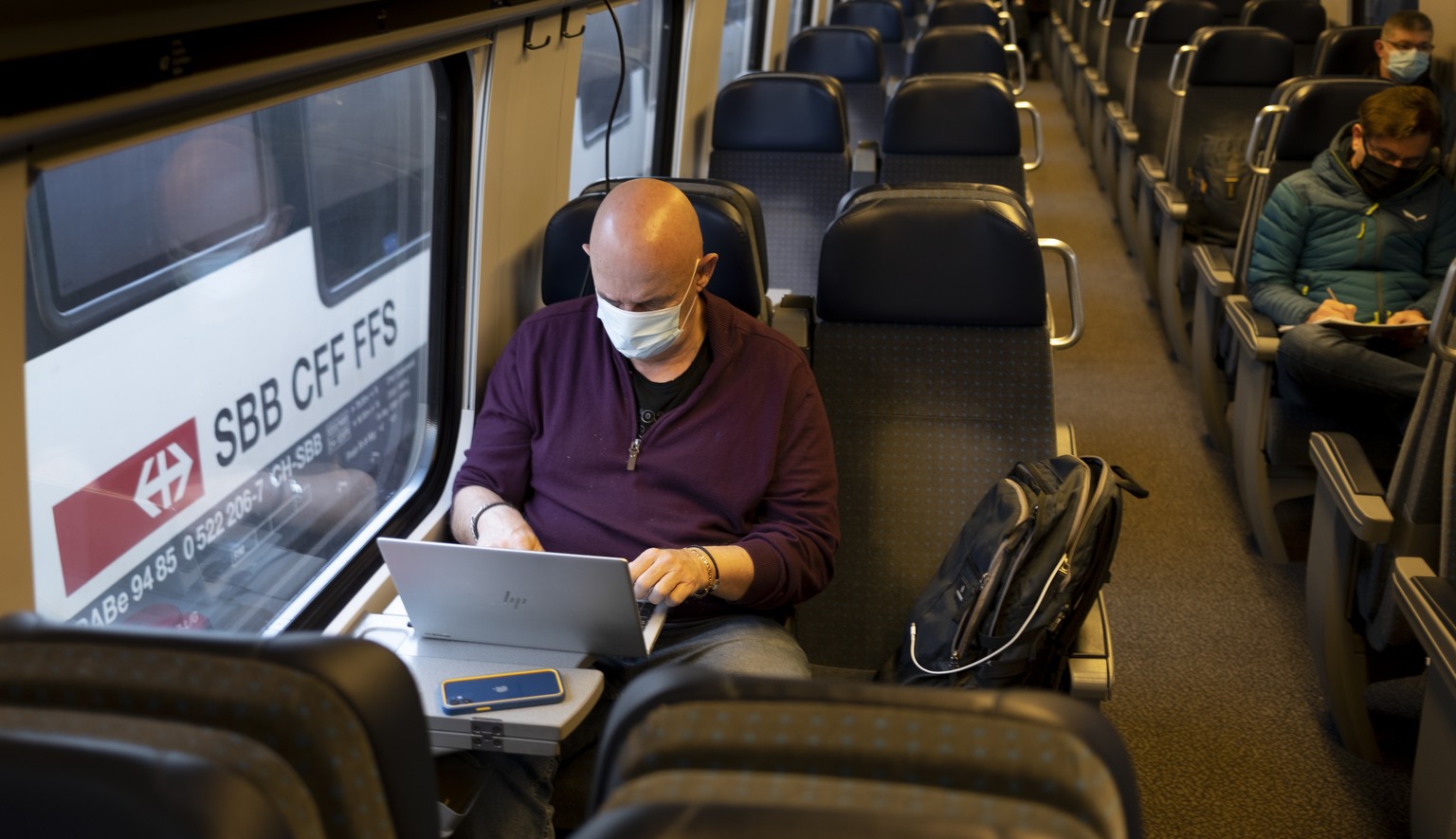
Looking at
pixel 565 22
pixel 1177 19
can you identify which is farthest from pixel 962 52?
pixel 565 22

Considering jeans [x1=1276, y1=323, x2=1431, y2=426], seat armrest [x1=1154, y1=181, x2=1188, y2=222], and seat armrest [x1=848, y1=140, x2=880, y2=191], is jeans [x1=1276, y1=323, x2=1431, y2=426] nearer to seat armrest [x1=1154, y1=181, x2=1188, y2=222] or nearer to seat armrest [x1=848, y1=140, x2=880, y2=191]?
seat armrest [x1=1154, y1=181, x2=1188, y2=222]

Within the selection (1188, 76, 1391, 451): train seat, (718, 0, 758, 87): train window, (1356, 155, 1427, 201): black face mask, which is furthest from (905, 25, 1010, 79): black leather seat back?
(1356, 155, 1427, 201): black face mask

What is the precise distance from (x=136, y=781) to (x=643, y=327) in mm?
1373

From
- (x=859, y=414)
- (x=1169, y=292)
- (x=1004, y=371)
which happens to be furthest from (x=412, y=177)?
(x=1169, y=292)

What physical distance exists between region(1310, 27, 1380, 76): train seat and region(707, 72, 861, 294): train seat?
2321 millimetres

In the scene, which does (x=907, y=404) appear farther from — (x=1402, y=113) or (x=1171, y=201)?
(x=1171, y=201)

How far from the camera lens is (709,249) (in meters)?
2.52

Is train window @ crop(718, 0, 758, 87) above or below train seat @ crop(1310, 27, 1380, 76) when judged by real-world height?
below

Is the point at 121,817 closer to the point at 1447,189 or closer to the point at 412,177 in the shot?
the point at 412,177

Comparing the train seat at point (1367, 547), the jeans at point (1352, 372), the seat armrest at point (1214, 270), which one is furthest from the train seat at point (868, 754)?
the seat armrest at point (1214, 270)

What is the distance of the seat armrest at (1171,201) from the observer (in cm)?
492

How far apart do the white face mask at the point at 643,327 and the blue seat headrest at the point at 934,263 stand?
0.52 meters

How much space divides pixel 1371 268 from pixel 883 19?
462 cm

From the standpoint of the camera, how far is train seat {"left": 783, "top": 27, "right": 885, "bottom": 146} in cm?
597
